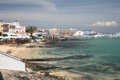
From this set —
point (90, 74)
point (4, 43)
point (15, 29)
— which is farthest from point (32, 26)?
point (90, 74)

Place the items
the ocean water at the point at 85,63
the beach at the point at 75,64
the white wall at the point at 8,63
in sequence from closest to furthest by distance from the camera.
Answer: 1. the white wall at the point at 8,63
2. the beach at the point at 75,64
3. the ocean water at the point at 85,63

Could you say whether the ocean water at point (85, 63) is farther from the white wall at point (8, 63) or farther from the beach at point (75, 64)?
the white wall at point (8, 63)

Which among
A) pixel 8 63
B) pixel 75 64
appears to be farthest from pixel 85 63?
pixel 8 63

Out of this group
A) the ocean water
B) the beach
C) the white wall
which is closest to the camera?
the white wall

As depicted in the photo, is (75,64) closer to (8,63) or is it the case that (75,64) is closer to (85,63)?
(85,63)

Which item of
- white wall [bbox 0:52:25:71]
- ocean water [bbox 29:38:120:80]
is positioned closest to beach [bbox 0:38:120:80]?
ocean water [bbox 29:38:120:80]

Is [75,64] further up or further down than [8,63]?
further down

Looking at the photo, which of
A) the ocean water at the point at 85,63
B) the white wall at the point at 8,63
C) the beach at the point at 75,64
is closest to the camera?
the white wall at the point at 8,63

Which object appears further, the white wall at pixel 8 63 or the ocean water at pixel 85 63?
the ocean water at pixel 85 63

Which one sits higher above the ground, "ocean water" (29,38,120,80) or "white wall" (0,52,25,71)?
"white wall" (0,52,25,71)

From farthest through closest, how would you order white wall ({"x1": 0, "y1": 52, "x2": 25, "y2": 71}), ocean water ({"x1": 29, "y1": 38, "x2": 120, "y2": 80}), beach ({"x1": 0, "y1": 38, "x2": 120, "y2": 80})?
ocean water ({"x1": 29, "y1": 38, "x2": 120, "y2": 80}), beach ({"x1": 0, "y1": 38, "x2": 120, "y2": 80}), white wall ({"x1": 0, "y1": 52, "x2": 25, "y2": 71})

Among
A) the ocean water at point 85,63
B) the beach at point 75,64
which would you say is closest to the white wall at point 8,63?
the beach at point 75,64

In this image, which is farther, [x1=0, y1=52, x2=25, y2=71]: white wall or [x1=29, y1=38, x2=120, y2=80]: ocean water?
[x1=29, y1=38, x2=120, y2=80]: ocean water

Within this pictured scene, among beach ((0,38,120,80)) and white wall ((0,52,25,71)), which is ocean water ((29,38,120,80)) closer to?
beach ((0,38,120,80))
